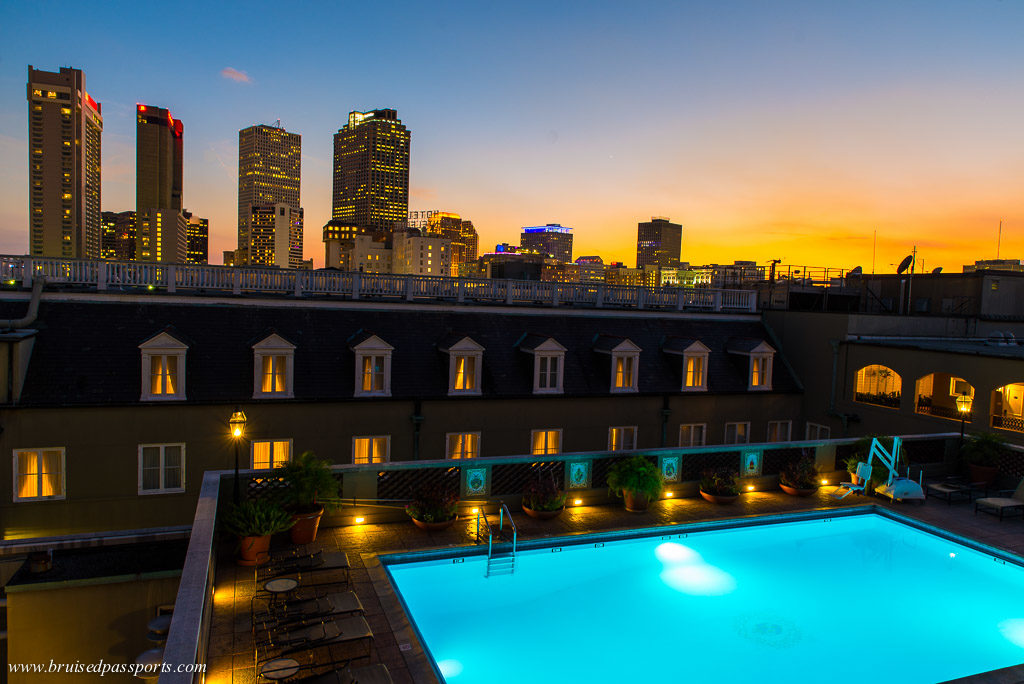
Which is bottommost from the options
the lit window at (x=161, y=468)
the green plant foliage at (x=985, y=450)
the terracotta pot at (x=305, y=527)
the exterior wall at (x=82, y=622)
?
the exterior wall at (x=82, y=622)

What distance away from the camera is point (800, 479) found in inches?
732

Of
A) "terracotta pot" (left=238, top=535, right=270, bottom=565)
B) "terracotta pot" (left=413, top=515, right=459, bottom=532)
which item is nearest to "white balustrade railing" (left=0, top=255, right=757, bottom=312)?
"terracotta pot" (left=413, top=515, right=459, bottom=532)

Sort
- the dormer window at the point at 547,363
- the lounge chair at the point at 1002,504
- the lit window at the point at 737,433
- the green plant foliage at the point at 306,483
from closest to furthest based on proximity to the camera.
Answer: the green plant foliage at the point at 306,483 → the lounge chair at the point at 1002,504 → the dormer window at the point at 547,363 → the lit window at the point at 737,433

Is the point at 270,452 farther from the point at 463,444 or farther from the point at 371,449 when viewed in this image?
the point at 463,444

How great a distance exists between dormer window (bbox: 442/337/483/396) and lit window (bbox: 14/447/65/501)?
12.1 metres

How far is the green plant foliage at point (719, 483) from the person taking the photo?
17516 millimetres

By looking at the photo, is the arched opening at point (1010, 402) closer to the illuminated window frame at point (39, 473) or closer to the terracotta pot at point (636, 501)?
the terracotta pot at point (636, 501)

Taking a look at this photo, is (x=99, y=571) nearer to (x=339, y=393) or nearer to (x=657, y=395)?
(x=339, y=393)

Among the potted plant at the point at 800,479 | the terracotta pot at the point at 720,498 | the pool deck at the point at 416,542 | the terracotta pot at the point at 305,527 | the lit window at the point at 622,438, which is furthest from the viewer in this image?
the lit window at the point at 622,438

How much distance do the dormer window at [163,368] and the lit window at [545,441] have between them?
12313 millimetres

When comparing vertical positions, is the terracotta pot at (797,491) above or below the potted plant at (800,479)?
below

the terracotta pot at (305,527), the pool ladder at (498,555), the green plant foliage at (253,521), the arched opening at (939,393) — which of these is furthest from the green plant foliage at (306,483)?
the arched opening at (939,393)

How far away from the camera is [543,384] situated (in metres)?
24.9

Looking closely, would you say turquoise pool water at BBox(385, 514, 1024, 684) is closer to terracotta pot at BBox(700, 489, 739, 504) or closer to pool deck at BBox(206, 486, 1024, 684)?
pool deck at BBox(206, 486, 1024, 684)
